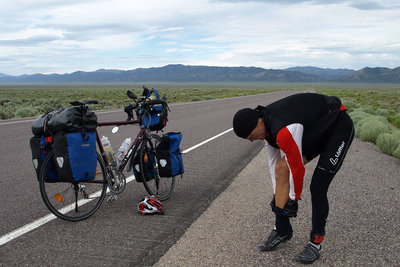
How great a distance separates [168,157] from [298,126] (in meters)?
2.33

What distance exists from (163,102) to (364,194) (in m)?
3.05

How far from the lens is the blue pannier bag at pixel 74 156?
3845mm

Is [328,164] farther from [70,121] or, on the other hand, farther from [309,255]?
[70,121]

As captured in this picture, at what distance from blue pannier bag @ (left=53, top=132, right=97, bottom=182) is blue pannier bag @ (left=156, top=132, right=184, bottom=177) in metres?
1.08

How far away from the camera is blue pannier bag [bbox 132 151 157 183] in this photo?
484 cm

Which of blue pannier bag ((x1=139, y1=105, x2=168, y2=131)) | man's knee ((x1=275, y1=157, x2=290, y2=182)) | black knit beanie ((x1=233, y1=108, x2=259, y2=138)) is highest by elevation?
black knit beanie ((x1=233, y1=108, x2=259, y2=138))

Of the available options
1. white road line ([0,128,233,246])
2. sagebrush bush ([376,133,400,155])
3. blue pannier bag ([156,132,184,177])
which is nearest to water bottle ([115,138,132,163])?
blue pannier bag ([156,132,184,177])

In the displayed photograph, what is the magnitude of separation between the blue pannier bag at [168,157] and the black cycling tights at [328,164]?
213 centimetres

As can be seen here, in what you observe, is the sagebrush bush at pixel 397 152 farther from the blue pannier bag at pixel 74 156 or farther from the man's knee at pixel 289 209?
the blue pannier bag at pixel 74 156

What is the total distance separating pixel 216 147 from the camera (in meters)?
9.00

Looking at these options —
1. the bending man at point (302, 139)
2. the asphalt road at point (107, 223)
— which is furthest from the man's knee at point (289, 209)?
the asphalt road at point (107, 223)

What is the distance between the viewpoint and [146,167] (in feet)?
16.0

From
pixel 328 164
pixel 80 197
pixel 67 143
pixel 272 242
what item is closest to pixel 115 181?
pixel 80 197

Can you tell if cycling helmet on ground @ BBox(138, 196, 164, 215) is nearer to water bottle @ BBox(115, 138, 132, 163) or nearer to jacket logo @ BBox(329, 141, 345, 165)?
water bottle @ BBox(115, 138, 132, 163)
